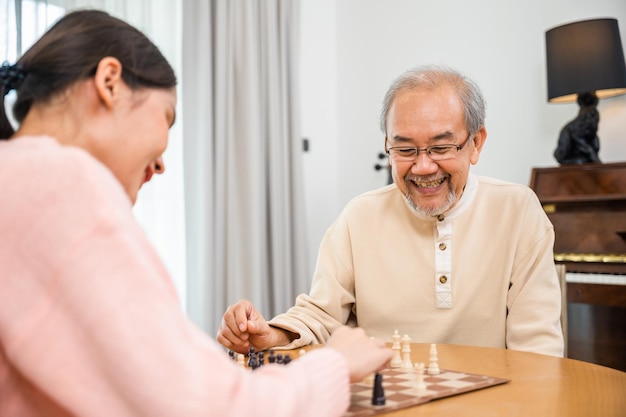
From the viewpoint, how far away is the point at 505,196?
2.37m

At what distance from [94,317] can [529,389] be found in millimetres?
998

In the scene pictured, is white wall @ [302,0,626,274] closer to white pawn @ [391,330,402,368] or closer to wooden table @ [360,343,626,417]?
wooden table @ [360,343,626,417]

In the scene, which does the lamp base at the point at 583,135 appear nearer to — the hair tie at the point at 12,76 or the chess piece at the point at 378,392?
the chess piece at the point at 378,392

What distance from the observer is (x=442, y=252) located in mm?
2336

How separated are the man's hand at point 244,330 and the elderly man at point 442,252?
193mm

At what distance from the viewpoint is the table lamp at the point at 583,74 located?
3715 millimetres

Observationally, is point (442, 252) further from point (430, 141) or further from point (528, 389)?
point (528, 389)

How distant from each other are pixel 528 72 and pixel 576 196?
1.17m

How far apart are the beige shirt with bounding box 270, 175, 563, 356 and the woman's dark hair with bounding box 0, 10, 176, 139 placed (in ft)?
3.90

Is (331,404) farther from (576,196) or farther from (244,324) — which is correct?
(576,196)

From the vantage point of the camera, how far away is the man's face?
7.40 ft

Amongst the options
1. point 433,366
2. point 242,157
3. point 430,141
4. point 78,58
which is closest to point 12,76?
point 78,58

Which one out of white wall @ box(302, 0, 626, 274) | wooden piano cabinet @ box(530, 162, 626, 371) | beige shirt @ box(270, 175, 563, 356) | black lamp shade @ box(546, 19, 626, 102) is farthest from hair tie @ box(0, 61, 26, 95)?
→ white wall @ box(302, 0, 626, 274)

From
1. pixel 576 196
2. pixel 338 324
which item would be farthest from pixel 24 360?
pixel 576 196
